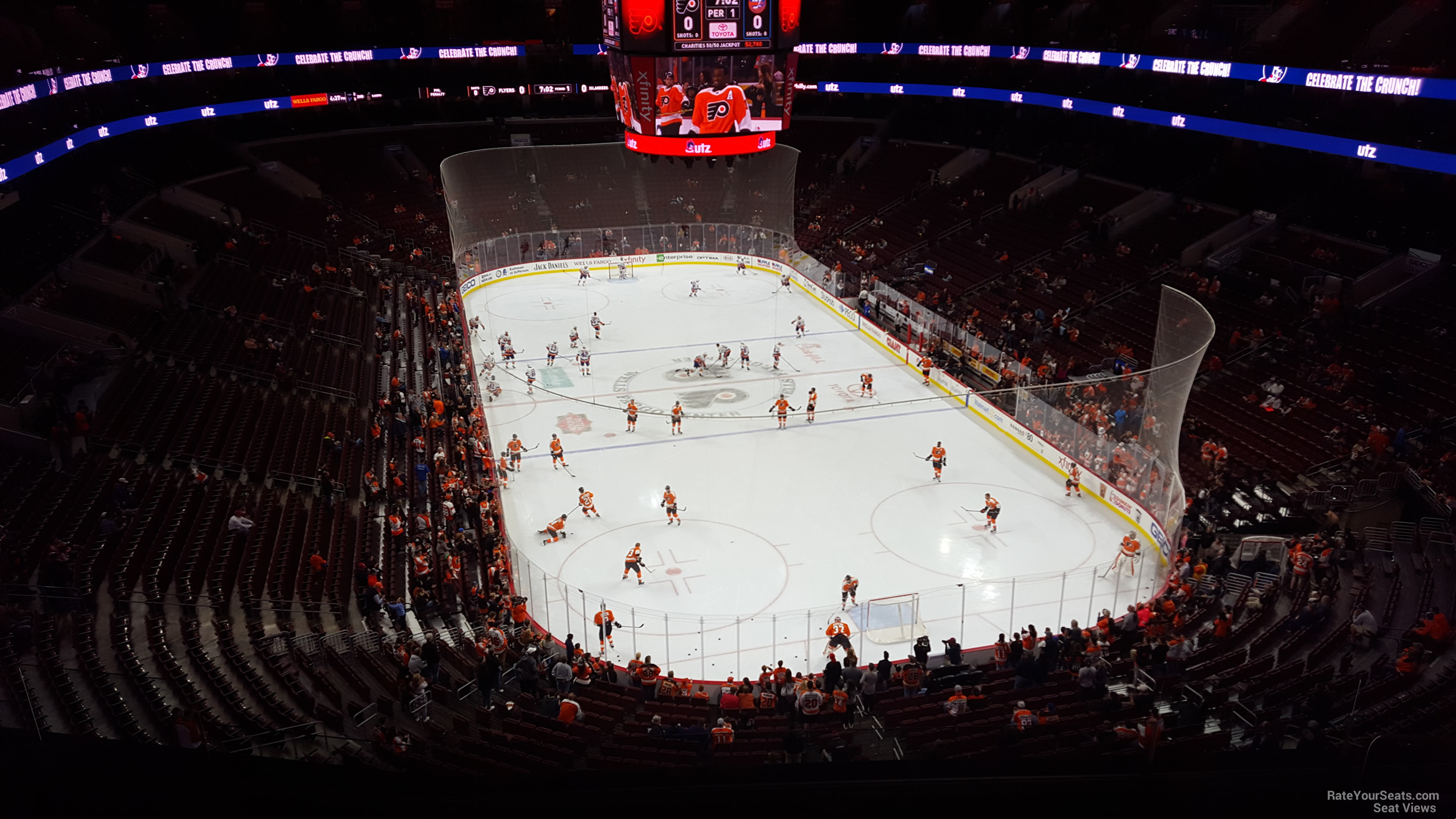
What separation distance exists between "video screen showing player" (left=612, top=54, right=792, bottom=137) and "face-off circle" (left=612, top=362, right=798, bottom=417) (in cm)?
775

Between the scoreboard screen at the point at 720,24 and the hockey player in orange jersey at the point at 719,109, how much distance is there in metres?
0.78

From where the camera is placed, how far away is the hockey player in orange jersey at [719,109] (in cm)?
2362

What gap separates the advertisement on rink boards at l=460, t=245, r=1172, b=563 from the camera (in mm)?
20188

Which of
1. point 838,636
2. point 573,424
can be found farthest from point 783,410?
point 838,636

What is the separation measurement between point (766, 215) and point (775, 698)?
3277cm

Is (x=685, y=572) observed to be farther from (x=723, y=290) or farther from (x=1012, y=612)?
(x=723, y=290)

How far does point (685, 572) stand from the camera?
18781 millimetres

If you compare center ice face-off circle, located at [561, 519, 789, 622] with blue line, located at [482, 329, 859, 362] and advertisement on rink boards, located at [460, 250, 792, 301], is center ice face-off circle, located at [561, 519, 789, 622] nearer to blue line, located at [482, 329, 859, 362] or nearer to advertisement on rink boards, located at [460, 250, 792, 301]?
blue line, located at [482, 329, 859, 362]

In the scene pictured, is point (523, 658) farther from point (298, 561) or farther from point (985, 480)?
point (985, 480)

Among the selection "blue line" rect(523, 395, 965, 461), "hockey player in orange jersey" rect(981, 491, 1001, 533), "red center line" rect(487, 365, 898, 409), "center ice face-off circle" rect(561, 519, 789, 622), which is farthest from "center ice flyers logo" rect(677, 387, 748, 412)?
"hockey player in orange jersey" rect(981, 491, 1001, 533)

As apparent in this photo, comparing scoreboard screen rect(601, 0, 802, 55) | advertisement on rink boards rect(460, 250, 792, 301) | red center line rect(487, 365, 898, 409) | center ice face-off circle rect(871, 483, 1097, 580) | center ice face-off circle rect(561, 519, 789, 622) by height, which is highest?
scoreboard screen rect(601, 0, 802, 55)

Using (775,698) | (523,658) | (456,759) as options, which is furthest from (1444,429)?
Answer: (456,759)

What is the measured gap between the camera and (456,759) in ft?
35.9

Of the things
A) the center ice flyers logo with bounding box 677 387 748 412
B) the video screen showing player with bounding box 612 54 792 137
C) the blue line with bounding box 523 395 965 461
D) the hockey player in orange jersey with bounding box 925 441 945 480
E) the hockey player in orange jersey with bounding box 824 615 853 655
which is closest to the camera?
the hockey player in orange jersey with bounding box 824 615 853 655
